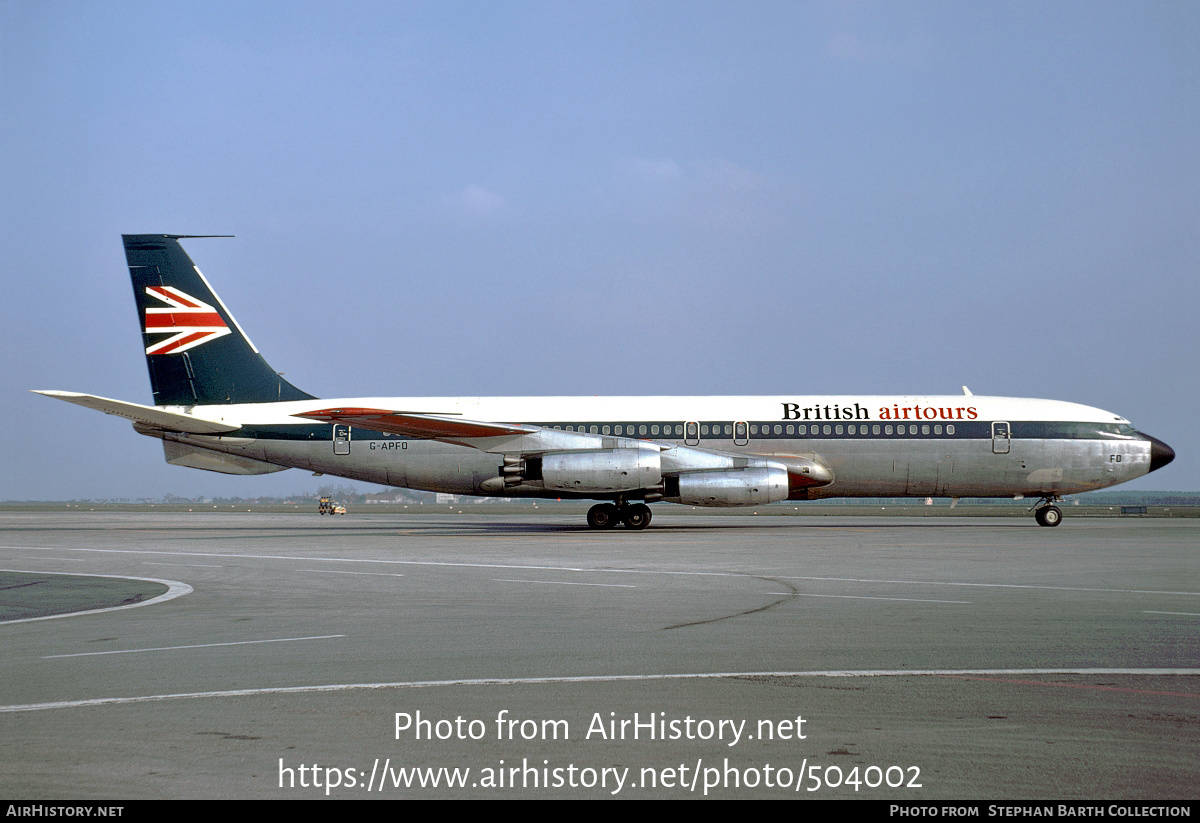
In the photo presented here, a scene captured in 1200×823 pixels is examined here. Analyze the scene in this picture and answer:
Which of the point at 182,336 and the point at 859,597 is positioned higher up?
the point at 182,336

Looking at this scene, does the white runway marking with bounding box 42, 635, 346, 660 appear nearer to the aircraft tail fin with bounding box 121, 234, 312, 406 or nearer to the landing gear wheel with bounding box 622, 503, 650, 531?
the landing gear wheel with bounding box 622, 503, 650, 531

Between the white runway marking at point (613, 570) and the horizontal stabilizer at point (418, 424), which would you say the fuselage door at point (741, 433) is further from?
the white runway marking at point (613, 570)

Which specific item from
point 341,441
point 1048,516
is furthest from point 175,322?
point 1048,516

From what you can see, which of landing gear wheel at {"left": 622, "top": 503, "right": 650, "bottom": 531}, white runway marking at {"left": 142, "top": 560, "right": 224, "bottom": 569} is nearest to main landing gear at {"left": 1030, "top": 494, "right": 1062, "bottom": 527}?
landing gear wheel at {"left": 622, "top": 503, "right": 650, "bottom": 531}

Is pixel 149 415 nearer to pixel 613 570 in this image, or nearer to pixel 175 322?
pixel 175 322

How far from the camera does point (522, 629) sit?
9.85m

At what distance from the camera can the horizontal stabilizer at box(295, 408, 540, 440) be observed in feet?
93.5

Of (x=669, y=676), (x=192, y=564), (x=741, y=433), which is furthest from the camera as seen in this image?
(x=741, y=433)

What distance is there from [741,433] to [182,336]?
1894 cm

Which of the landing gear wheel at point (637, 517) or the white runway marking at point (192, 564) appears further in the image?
the landing gear wheel at point (637, 517)

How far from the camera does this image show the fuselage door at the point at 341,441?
105 feet

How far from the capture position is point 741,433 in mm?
30984

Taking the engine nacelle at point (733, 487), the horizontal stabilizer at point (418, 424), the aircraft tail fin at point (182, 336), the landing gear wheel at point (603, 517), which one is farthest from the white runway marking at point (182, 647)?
the aircraft tail fin at point (182, 336)

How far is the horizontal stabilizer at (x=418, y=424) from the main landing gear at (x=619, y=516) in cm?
360
